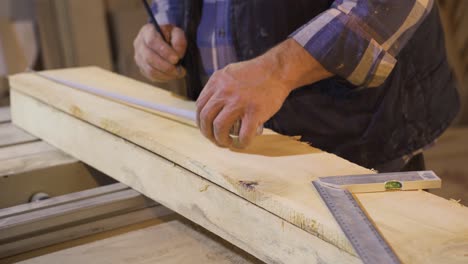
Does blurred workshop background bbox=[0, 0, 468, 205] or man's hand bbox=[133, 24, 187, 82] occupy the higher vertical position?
man's hand bbox=[133, 24, 187, 82]

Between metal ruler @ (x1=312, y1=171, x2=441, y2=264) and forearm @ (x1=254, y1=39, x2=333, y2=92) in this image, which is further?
forearm @ (x1=254, y1=39, x2=333, y2=92)

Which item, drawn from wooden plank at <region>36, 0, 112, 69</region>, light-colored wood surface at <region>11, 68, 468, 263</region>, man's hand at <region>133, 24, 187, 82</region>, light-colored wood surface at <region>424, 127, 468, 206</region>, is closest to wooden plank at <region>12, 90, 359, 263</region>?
light-colored wood surface at <region>11, 68, 468, 263</region>

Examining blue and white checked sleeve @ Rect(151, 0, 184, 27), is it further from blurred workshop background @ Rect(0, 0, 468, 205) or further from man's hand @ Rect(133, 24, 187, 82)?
blurred workshop background @ Rect(0, 0, 468, 205)

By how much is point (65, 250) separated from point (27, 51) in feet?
6.96

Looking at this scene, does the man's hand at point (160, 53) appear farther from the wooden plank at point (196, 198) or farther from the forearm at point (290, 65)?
the forearm at point (290, 65)

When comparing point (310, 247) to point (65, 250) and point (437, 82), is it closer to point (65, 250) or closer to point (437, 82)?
point (65, 250)

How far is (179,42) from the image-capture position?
4.65ft

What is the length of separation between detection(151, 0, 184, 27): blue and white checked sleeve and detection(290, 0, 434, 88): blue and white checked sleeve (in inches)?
22.0

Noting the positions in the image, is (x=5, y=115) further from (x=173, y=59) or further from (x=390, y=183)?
(x=390, y=183)

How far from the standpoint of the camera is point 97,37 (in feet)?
9.45

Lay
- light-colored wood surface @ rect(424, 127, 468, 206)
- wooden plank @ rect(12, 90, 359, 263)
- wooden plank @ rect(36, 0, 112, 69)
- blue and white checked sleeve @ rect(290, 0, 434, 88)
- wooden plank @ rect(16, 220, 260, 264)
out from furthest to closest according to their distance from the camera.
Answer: light-colored wood surface @ rect(424, 127, 468, 206) → wooden plank @ rect(36, 0, 112, 69) → blue and white checked sleeve @ rect(290, 0, 434, 88) → wooden plank @ rect(16, 220, 260, 264) → wooden plank @ rect(12, 90, 359, 263)

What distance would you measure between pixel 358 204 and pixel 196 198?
1.01ft

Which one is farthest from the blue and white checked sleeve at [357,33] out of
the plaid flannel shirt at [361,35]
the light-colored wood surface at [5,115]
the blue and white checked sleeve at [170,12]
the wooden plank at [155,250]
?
the light-colored wood surface at [5,115]

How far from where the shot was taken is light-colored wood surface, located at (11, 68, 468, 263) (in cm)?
75
